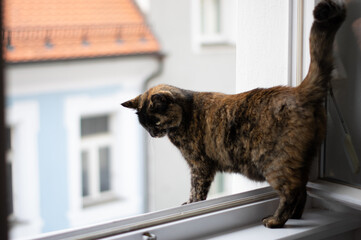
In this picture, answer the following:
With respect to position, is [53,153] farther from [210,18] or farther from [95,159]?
[210,18]

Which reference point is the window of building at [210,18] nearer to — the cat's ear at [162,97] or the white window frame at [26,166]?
the white window frame at [26,166]

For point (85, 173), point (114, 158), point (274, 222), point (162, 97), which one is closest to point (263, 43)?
point (162, 97)

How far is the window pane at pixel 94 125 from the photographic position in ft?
9.51

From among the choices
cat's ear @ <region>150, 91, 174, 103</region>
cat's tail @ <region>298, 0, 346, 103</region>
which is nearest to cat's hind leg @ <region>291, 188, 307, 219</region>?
cat's tail @ <region>298, 0, 346, 103</region>

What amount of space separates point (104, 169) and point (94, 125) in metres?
0.41

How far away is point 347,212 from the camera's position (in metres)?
1.03

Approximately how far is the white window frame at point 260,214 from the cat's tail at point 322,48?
4.2 inches

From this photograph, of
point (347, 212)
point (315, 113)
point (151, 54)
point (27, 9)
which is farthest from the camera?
point (151, 54)

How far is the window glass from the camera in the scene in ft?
3.18

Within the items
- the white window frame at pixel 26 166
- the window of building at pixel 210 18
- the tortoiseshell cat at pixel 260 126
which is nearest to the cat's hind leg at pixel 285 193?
the tortoiseshell cat at pixel 260 126

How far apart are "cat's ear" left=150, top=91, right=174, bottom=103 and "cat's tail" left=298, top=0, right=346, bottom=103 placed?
27 cm

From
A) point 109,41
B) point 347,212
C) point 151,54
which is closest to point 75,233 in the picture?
point 347,212

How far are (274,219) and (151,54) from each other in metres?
2.15

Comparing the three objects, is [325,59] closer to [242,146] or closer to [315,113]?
[315,113]
